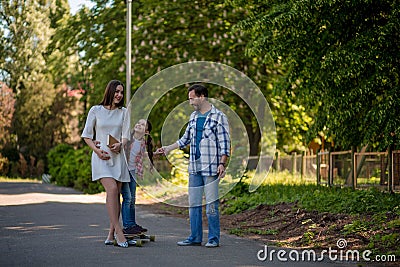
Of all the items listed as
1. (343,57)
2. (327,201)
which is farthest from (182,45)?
(327,201)

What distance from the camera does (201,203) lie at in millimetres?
9328

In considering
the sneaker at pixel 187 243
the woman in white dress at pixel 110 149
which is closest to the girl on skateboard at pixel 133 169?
the woman in white dress at pixel 110 149

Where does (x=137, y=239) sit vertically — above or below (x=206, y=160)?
below

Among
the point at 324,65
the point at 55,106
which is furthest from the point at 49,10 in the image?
the point at 324,65

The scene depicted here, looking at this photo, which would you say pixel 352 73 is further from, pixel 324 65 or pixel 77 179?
pixel 77 179

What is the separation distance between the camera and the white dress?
9086 mm

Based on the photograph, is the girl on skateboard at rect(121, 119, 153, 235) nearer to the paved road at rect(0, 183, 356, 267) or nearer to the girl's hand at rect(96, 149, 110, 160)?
the paved road at rect(0, 183, 356, 267)

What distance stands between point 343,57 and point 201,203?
5302 mm

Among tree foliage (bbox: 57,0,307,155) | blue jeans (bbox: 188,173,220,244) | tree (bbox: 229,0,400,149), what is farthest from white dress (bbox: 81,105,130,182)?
tree foliage (bbox: 57,0,307,155)

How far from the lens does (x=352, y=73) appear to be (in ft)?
43.8

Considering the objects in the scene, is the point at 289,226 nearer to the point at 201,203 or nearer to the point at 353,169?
the point at 201,203

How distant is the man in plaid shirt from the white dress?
0.94m

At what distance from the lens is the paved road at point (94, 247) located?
25.3 ft

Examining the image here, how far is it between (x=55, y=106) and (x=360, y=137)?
31584mm
